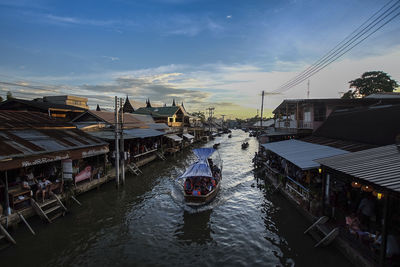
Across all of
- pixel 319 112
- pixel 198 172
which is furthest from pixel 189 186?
pixel 319 112

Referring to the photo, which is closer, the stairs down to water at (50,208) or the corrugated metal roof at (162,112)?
the stairs down to water at (50,208)

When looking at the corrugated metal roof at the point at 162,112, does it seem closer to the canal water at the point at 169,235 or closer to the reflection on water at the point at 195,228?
the canal water at the point at 169,235

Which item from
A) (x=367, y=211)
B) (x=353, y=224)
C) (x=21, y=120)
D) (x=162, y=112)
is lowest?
(x=353, y=224)

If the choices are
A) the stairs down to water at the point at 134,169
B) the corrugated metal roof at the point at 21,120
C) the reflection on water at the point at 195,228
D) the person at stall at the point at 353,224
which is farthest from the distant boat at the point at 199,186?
the corrugated metal roof at the point at 21,120

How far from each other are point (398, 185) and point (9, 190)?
17.6m

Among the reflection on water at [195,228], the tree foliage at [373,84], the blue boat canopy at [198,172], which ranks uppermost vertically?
the tree foliage at [373,84]

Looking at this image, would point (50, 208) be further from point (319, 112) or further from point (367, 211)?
point (319, 112)

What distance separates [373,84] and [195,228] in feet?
164

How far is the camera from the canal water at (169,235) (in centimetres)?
980

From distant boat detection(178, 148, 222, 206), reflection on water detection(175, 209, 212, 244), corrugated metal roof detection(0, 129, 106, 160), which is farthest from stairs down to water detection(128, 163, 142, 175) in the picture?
reflection on water detection(175, 209, 212, 244)

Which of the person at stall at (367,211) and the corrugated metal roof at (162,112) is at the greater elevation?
the corrugated metal roof at (162,112)

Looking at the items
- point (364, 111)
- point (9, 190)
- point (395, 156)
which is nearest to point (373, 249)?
point (395, 156)

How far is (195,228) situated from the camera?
13031mm

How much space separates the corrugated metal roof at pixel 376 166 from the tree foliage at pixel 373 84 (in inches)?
1710
